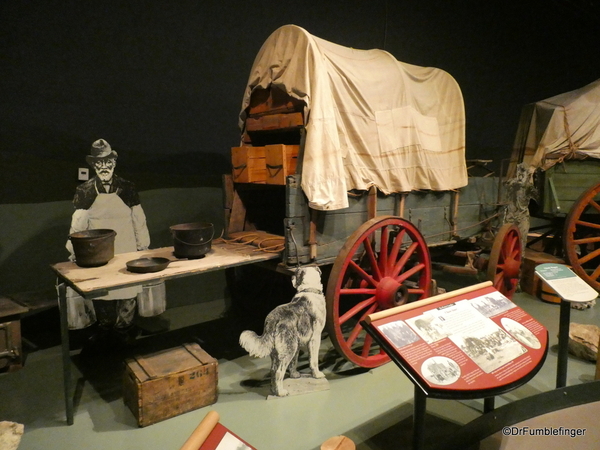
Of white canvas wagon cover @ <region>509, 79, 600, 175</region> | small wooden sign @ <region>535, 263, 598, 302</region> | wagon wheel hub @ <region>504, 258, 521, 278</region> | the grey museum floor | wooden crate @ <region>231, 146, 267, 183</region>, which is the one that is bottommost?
the grey museum floor

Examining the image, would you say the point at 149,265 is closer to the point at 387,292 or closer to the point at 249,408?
the point at 249,408

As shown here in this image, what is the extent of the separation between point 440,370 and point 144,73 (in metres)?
3.50

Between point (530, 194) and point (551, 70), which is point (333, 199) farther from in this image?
point (551, 70)

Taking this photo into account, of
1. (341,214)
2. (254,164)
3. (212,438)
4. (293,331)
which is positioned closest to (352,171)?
(341,214)

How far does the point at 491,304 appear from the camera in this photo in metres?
2.24

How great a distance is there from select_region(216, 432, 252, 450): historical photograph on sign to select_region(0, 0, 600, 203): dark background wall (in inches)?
117

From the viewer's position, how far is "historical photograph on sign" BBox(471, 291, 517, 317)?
7.15 ft

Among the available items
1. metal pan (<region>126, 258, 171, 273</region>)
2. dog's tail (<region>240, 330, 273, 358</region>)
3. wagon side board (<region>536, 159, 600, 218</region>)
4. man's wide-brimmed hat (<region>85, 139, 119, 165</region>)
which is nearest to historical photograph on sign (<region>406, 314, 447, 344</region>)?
dog's tail (<region>240, 330, 273, 358</region>)

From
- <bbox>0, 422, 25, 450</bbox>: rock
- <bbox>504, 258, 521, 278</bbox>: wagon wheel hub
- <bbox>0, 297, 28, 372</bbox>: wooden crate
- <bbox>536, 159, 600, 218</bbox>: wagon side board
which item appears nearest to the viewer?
<bbox>0, 422, 25, 450</bbox>: rock

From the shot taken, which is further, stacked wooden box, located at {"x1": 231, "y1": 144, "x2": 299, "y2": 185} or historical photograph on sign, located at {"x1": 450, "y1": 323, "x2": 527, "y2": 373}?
stacked wooden box, located at {"x1": 231, "y1": 144, "x2": 299, "y2": 185}

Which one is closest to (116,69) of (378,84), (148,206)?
(148,206)

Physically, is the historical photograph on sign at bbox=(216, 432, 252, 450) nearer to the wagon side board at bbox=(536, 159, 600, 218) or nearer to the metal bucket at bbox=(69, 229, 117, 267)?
the metal bucket at bbox=(69, 229, 117, 267)

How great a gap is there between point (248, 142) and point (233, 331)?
1.65m

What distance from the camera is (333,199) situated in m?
2.90
